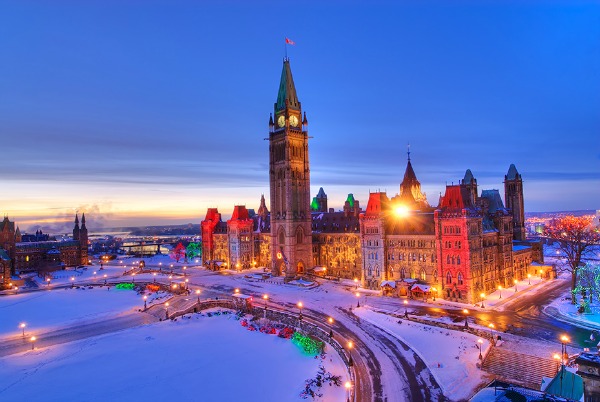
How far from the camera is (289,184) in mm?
90562

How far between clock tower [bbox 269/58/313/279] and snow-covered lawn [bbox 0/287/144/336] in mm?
33101

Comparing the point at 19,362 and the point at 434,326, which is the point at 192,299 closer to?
the point at 19,362

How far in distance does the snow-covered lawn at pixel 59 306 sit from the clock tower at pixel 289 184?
33.1 metres

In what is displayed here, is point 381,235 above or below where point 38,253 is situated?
above

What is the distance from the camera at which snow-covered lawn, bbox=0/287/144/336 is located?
63513 millimetres

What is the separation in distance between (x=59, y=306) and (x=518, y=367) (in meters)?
76.8

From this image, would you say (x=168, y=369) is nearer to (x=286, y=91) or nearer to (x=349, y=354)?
(x=349, y=354)

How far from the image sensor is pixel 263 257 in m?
107

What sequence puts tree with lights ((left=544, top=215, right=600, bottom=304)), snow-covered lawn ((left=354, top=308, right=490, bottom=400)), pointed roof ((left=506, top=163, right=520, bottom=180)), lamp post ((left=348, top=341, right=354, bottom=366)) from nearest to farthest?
1. snow-covered lawn ((left=354, top=308, right=490, bottom=400))
2. lamp post ((left=348, top=341, right=354, bottom=366))
3. tree with lights ((left=544, top=215, right=600, bottom=304))
4. pointed roof ((left=506, top=163, right=520, bottom=180))

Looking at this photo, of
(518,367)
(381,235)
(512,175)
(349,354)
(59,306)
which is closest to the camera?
(518,367)

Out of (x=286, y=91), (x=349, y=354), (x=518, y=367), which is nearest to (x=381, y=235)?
(x=349, y=354)

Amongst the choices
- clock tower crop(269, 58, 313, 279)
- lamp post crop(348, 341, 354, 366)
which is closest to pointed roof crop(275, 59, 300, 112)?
clock tower crop(269, 58, 313, 279)

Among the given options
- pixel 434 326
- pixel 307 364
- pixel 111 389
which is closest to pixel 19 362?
pixel 111 389

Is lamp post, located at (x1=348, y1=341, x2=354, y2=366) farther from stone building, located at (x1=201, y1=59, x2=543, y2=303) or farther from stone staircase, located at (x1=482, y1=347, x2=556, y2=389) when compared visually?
stone building, located at (x1=201, y1=59, x2=543, y2=303)
